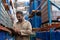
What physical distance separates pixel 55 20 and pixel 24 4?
5.18 metres

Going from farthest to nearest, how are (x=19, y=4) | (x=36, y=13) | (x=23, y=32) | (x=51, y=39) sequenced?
Result: (x=19, y=4) < (x=36, y=13) < (x=23, y=32) < (x=51, y=39)

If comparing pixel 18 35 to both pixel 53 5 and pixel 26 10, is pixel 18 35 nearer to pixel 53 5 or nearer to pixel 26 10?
pixel 53 5

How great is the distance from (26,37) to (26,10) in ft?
17.0

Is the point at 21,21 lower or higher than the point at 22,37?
higher

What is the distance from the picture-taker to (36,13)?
6641 millimetres

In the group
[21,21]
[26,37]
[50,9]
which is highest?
[50,9]

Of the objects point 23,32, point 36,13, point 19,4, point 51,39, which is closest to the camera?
point 51,39

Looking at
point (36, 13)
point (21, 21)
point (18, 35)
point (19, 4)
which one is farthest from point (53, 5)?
point (19, 4)

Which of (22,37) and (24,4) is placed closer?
(22,37)

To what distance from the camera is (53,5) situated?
3.74m

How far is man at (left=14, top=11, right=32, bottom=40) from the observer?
3.70 m

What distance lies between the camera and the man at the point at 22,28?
3699 mm

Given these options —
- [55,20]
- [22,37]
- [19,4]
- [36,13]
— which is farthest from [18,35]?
[19,4]

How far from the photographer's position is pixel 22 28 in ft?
12.9
